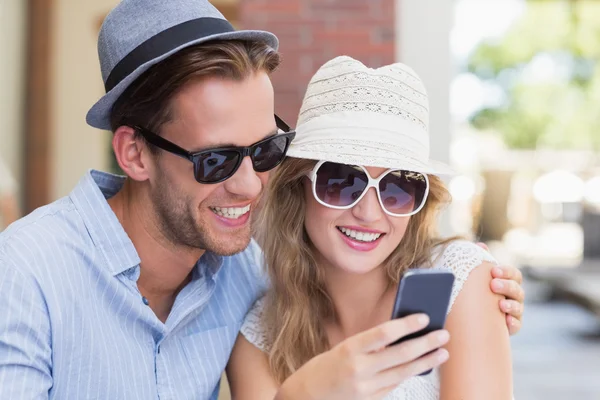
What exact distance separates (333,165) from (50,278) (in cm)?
86

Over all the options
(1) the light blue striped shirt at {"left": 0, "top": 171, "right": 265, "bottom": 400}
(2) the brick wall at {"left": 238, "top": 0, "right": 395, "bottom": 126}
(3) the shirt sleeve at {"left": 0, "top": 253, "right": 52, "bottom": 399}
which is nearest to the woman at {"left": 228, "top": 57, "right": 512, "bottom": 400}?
(1) the light blue striped shirt at {"left": 0, "top": 171, "right": 265, "bottom": 400}

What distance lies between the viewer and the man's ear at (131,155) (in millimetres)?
2283

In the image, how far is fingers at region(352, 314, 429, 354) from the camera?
1.55 meters

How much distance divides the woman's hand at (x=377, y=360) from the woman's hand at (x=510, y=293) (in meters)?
0.67

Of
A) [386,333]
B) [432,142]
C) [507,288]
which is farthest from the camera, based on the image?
[432,142]

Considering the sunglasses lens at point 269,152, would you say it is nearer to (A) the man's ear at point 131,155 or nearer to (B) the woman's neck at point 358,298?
(A) the man's ear at point 131,155

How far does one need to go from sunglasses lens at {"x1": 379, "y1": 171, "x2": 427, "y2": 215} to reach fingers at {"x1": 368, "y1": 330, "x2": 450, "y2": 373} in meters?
0.66

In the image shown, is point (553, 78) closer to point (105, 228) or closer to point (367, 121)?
point (367, 121)

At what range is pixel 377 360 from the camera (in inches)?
62.4

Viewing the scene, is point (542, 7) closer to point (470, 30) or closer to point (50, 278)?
point (470, 30)

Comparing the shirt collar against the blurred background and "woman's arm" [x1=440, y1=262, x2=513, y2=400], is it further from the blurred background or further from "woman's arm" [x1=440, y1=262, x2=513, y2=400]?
the blurred background

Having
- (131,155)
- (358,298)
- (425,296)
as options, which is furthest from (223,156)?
(425,296)

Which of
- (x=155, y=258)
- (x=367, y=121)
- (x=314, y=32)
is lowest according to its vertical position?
(x=155, y=258)

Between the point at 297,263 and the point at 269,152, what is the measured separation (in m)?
0.44
